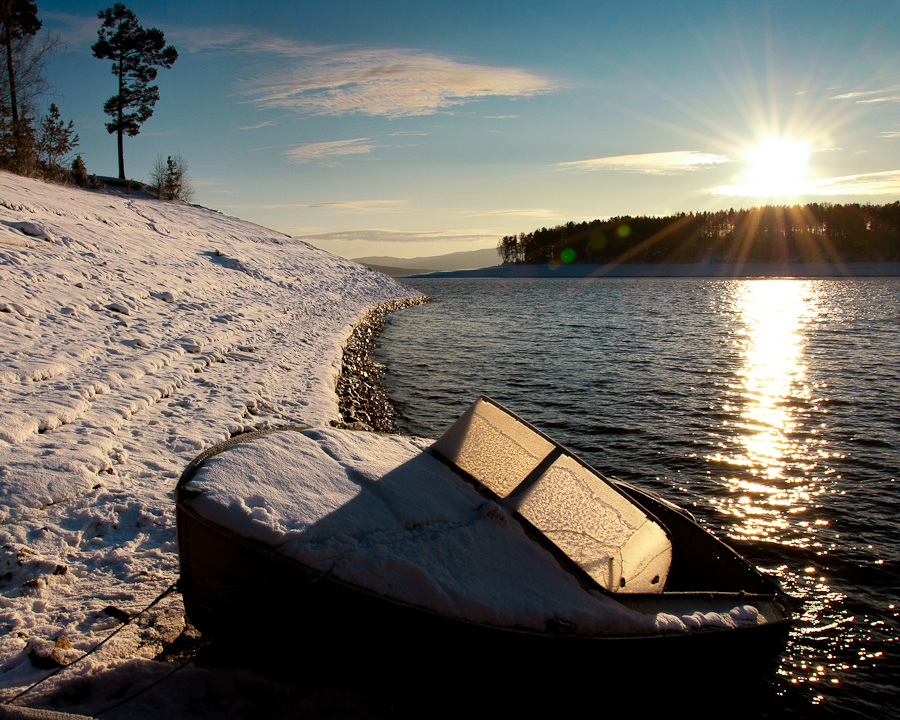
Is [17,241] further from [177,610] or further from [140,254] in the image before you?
[177,610]

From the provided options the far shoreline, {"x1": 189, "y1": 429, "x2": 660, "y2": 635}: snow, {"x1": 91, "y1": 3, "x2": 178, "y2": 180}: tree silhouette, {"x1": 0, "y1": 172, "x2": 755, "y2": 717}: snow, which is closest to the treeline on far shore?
the far shoreline

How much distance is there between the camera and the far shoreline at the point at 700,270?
113 metres

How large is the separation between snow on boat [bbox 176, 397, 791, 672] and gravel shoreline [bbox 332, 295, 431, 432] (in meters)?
3.50

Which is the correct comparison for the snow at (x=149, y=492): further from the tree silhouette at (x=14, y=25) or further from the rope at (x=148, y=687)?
the tree silhouette at (x=14, y=25)

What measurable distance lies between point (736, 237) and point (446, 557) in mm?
157517

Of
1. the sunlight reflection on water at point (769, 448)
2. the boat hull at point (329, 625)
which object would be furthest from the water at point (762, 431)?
the boat hull at point (329, 625)

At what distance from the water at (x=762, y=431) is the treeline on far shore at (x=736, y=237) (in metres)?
116

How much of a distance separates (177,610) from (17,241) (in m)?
16.1

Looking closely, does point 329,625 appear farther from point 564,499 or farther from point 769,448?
point 769,448

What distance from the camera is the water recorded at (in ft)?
19.9

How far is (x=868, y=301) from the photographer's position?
1884 inches

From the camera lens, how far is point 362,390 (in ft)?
51.3

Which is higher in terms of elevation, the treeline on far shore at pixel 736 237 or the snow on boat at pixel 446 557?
the treeline on far shore at pixel 736 237

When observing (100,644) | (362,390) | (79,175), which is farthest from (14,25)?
(100,644)
